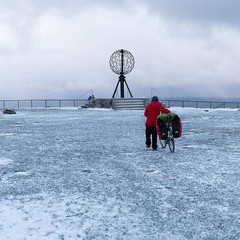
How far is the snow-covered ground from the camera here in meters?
4.61

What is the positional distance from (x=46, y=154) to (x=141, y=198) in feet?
16.4

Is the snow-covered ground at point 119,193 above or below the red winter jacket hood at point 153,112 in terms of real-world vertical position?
below

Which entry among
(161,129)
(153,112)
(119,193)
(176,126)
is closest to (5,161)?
(119,193)

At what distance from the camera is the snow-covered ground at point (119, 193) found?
4609mm

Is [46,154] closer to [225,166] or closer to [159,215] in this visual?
[225,166]

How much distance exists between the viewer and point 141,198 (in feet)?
19.3

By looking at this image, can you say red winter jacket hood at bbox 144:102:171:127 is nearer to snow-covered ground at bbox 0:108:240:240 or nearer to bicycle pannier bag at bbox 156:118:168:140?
bicycle pannier bag at bbox 156:118:168:140

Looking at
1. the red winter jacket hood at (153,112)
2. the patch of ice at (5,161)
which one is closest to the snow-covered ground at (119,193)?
the patch of ice at (5,161)

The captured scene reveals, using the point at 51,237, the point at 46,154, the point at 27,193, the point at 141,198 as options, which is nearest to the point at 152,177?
the point at 141,198

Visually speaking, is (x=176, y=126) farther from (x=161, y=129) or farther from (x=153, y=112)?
(x=153, y=112)

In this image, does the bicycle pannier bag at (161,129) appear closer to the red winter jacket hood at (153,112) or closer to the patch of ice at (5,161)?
the red winter jacket hood at (153,112)

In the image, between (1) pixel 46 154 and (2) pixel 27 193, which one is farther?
(1) pixel 46 154

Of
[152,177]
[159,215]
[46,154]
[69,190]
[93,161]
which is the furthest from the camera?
[46,154]

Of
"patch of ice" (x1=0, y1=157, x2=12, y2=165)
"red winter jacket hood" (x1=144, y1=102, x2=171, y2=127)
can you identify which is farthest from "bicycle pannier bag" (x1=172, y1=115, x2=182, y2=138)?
"patch of ice" (x1=0, y1=157, x2=12, y2=165)
